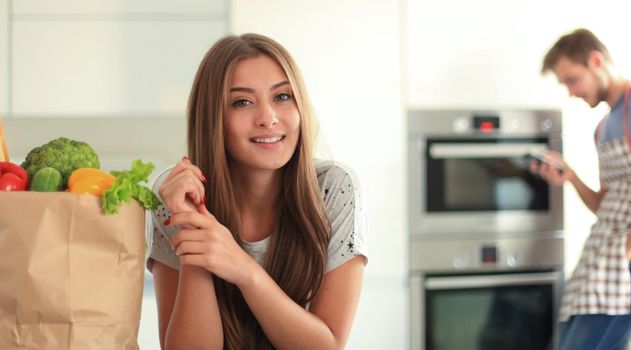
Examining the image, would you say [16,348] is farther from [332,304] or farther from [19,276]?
[332,304]

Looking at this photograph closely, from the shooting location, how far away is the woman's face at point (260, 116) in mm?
1189

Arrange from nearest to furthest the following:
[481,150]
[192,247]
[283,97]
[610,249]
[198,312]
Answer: [192,247] < [198,312] < [283,97] < [610,249] < [481,150]

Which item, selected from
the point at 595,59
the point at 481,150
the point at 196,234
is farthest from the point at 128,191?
the point at 481,150

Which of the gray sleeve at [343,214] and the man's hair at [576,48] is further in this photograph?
the man's hair at [576,48]

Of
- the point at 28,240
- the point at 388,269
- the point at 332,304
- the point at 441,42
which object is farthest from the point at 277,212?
the point at 441,42

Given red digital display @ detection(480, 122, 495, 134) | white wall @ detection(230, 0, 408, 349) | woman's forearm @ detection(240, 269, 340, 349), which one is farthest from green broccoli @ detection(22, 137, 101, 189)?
red digital display @ detection(480, 122, 495, 134)

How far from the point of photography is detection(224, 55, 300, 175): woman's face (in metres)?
1.19

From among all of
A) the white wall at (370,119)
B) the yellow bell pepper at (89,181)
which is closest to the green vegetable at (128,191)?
the yellow bell pepper at (89,181)

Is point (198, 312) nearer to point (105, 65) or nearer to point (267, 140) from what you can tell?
point (267, 140)

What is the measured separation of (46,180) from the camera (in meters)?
0.77

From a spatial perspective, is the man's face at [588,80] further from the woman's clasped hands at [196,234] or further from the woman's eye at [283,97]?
the woman's clasped hands at [196,234]

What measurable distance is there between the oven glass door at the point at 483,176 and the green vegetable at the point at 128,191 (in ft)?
6.40

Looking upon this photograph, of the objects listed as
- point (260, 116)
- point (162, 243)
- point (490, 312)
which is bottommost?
point (490, 312)

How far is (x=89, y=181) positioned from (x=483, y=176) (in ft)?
7.03
